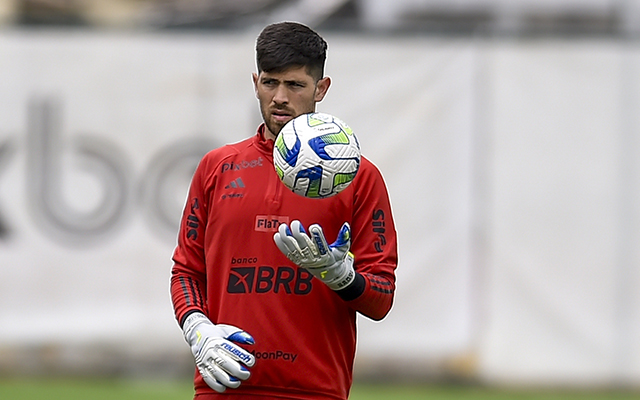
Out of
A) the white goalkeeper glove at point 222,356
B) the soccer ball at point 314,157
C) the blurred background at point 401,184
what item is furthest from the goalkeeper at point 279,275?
the blurred background at point 401,184

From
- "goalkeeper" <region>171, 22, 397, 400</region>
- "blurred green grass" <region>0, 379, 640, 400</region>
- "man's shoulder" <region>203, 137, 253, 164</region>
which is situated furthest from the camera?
"blurred green grass" <region>0, 379, 640, 400</region>

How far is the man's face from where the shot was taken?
4285 mm

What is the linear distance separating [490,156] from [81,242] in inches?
149

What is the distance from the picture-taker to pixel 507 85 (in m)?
10.3

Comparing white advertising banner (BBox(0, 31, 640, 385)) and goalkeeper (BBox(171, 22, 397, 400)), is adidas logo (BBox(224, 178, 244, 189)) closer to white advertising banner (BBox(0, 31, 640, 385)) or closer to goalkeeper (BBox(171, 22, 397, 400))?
goalkeeper (BBox(171, 22, 397, 400))

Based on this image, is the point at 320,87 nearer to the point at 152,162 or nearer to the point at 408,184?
the point at 408,184

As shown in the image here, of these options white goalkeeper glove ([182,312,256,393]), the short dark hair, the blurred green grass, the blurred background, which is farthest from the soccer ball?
the blurred background

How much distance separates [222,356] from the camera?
A: 4.09 m

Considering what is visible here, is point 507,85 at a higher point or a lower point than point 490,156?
higher

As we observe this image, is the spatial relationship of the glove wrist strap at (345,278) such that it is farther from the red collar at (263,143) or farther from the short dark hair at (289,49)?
the short dark hair at (289,49)

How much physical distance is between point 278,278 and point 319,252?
1.24ft

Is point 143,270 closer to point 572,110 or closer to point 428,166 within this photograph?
point 428,166

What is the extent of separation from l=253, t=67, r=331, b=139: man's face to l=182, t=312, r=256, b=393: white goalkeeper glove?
31.9 inches

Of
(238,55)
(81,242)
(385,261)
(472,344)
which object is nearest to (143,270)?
(81,242)
